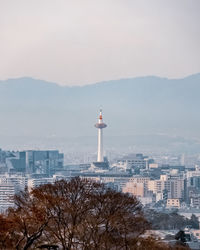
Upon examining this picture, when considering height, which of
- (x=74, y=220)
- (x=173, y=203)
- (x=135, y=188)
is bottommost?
(x=173, y=203)

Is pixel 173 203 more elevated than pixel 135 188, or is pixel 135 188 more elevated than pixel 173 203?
pixel 135 188

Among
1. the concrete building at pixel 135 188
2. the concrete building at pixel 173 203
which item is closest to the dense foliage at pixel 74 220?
the concrete building at pixel 173 203

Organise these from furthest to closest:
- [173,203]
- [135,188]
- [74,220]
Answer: [135,188]
[173,203]
[74,220]

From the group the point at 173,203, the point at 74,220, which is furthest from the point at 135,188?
the point at 74,220

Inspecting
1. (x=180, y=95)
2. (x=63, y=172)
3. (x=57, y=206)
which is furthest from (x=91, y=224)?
(x=180, y=95)

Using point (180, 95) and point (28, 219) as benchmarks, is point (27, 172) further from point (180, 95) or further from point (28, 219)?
point (28, 219)

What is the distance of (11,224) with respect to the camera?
14672mm

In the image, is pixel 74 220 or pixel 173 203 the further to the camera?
pixel 173 203

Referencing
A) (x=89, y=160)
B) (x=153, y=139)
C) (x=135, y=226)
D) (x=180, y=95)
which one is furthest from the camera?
(x=180, y=95)

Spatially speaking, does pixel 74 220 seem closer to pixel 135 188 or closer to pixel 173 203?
pixel 173 203

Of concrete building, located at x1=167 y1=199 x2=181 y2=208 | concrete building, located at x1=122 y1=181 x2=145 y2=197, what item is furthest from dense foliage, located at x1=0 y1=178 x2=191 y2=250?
concrete building, located at x1=122 y1=181 x2=145 y2=197

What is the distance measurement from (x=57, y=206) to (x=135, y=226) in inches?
72.9

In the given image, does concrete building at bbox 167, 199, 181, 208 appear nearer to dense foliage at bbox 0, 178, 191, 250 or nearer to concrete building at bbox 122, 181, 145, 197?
concrete building at bbox 122, 181, 145, 197

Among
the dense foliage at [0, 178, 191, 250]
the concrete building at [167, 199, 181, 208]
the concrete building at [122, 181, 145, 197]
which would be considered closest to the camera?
the dense foliage at [0, 178, 191, 250]
